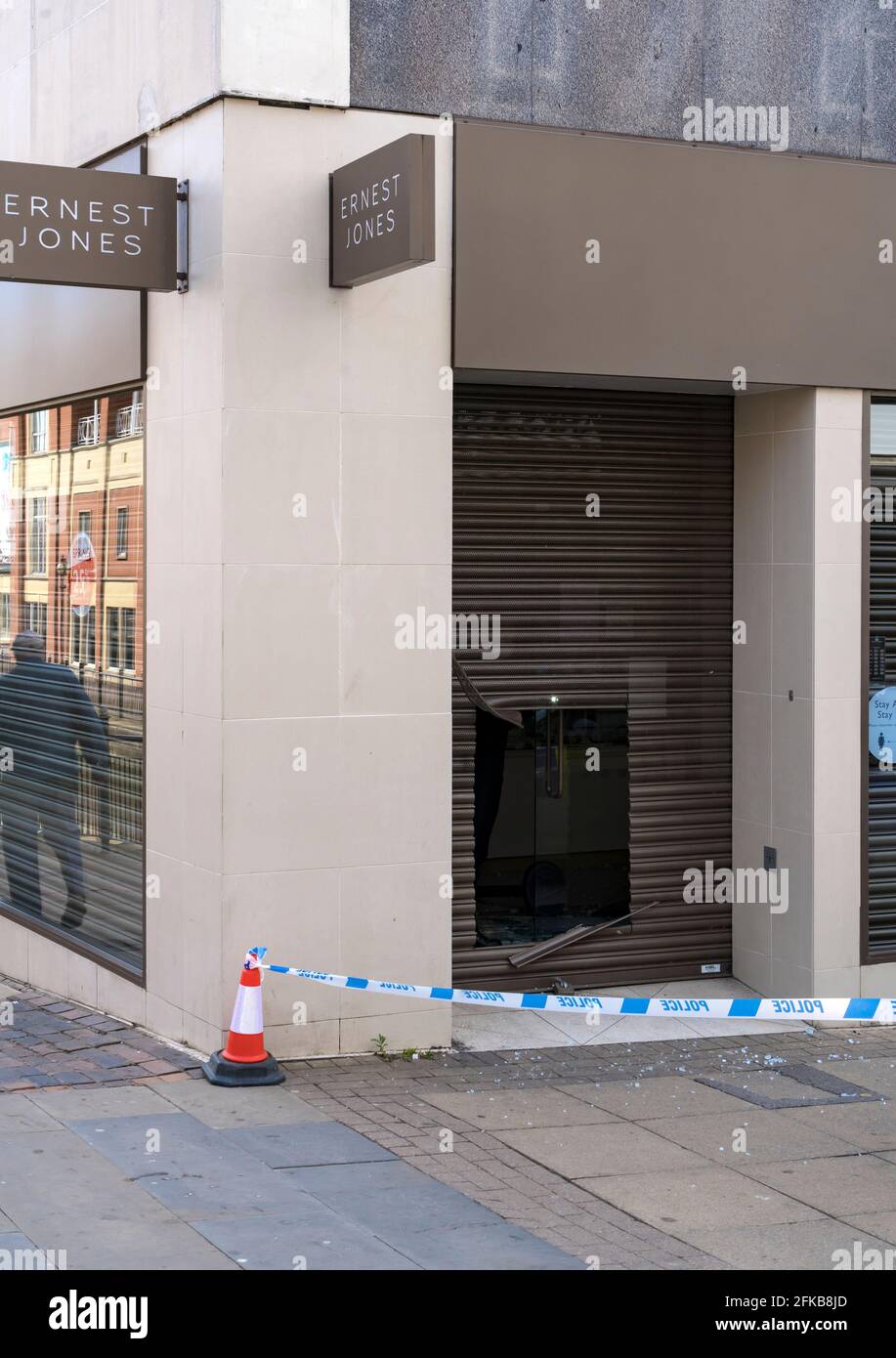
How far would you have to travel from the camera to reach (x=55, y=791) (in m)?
10.4

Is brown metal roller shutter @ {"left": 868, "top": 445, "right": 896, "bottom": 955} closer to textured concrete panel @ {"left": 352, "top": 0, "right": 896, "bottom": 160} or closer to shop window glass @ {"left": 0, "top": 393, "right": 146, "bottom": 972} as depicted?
textured concrete panel @ {"left": 352, "top": 0, "right": 896, "bottom": 160}

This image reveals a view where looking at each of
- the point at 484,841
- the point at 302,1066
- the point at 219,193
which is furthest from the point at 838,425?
the point at 302,1066

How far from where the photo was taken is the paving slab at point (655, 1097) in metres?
8.02

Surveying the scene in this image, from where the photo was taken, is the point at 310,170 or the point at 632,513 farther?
the point at 632,513

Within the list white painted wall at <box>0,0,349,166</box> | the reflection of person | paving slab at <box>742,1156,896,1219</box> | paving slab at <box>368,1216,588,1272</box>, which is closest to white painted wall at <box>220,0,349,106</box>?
white painted wall at <box>0,0,349,166</box>

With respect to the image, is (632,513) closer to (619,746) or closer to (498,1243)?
(619,746)

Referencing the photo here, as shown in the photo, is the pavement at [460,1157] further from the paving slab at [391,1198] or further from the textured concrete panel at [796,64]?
the textured concrete panel at [796,64]

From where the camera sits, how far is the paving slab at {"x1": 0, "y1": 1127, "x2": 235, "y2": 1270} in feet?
19.0

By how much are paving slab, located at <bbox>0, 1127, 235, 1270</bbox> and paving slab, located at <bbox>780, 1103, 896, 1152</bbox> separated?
3.25m

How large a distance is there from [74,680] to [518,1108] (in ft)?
13.2

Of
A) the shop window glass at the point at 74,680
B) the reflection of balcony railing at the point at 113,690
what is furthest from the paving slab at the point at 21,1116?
the reflection of balcony railing at the point at 113,690

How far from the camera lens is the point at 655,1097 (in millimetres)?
8258

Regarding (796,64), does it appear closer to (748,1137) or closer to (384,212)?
(384,212)

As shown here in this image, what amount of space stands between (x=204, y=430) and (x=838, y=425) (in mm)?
3785
